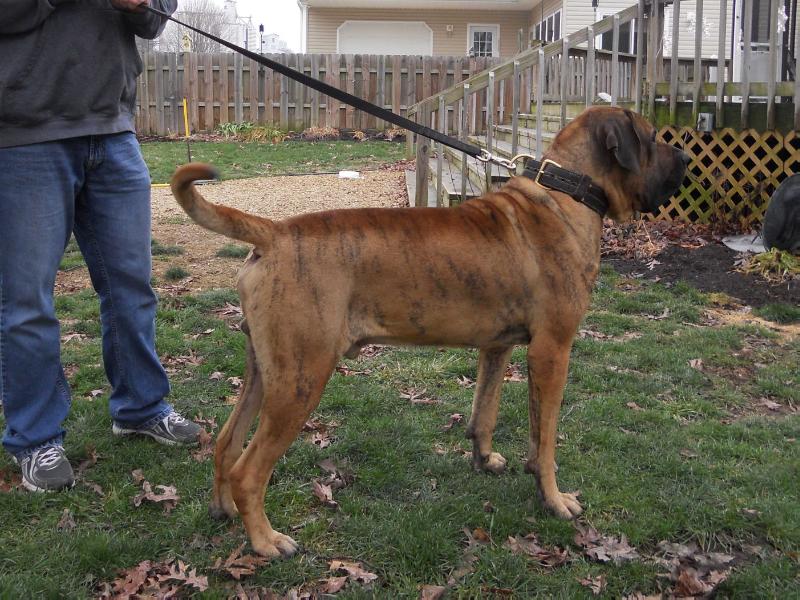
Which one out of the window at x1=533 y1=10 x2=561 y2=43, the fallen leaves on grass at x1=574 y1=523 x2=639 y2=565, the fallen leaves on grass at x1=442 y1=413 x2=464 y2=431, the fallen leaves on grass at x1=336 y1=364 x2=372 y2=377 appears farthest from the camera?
the window at x1=533 y1=10 x2=561 y2=43

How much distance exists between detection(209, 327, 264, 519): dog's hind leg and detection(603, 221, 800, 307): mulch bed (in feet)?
16.6

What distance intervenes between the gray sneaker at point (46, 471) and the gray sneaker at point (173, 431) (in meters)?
0.53

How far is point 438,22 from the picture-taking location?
28875 millimetres

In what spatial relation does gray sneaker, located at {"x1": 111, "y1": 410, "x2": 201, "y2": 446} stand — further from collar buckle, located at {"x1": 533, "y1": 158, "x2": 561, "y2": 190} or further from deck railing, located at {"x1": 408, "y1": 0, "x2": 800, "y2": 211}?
deck railing, located at {"x1": 408, "y1": 0, "x2": 800, "y2": 211}

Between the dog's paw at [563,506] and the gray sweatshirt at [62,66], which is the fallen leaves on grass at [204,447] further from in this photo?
the dog's paw at [563,506]

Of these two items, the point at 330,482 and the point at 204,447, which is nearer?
the point at 330,482

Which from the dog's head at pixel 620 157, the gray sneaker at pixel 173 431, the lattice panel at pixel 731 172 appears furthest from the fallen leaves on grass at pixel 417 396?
the lattice panel at pixel 731 172

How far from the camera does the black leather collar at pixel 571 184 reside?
361 cm

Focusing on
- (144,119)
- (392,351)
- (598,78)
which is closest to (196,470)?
(392,351)

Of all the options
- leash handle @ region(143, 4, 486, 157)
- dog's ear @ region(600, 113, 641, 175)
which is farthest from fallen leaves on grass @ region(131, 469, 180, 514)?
dog's ear @ region(600, 113, 641, 175)

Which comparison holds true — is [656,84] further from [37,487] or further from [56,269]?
[37,487]

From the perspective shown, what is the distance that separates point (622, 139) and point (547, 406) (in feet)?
4.14

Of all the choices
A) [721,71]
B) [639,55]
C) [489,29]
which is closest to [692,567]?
[721,71]

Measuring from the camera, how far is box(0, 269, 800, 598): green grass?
3.18 meters
